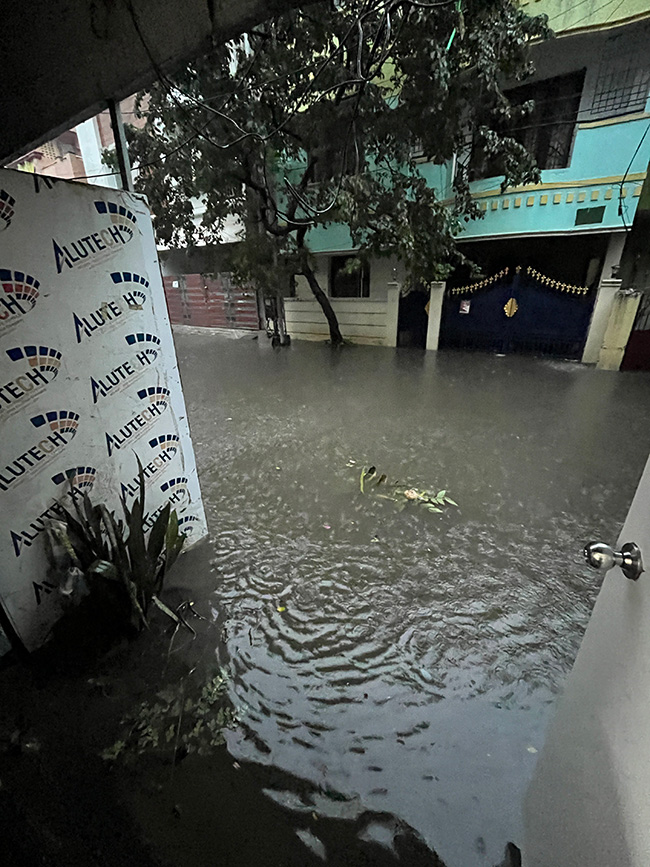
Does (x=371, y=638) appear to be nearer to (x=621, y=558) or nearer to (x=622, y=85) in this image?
(x=621, y=558)

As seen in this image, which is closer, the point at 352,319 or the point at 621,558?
the point at 621,558

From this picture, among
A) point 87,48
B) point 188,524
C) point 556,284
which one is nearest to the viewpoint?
point 87,48

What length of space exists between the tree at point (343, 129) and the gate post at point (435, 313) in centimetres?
64

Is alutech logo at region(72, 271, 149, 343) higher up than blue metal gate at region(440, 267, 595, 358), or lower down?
higher up

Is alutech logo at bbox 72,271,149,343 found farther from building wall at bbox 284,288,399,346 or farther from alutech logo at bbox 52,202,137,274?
building wall at bbox 284,288,399,346

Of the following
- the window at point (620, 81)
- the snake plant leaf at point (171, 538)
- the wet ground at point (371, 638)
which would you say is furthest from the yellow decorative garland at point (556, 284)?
the snake plant leaf at point (171, 538)

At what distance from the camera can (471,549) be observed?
286cm

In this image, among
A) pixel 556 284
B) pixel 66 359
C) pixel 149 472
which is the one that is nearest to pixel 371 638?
pixel 149 472

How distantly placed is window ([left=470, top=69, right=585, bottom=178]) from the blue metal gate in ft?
6.39

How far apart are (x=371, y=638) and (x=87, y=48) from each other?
3.22 meters

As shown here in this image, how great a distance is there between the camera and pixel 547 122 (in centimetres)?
709

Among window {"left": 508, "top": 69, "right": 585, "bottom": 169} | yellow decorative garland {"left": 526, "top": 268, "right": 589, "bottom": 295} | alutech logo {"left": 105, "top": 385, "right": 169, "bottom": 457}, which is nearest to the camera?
alutech logo {"left": 105, "top": 385, "right": 169, "bottom": 457}

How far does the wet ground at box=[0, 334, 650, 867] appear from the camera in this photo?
1450 mm

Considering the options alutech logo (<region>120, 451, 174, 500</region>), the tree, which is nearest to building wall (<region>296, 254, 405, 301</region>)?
the tree
